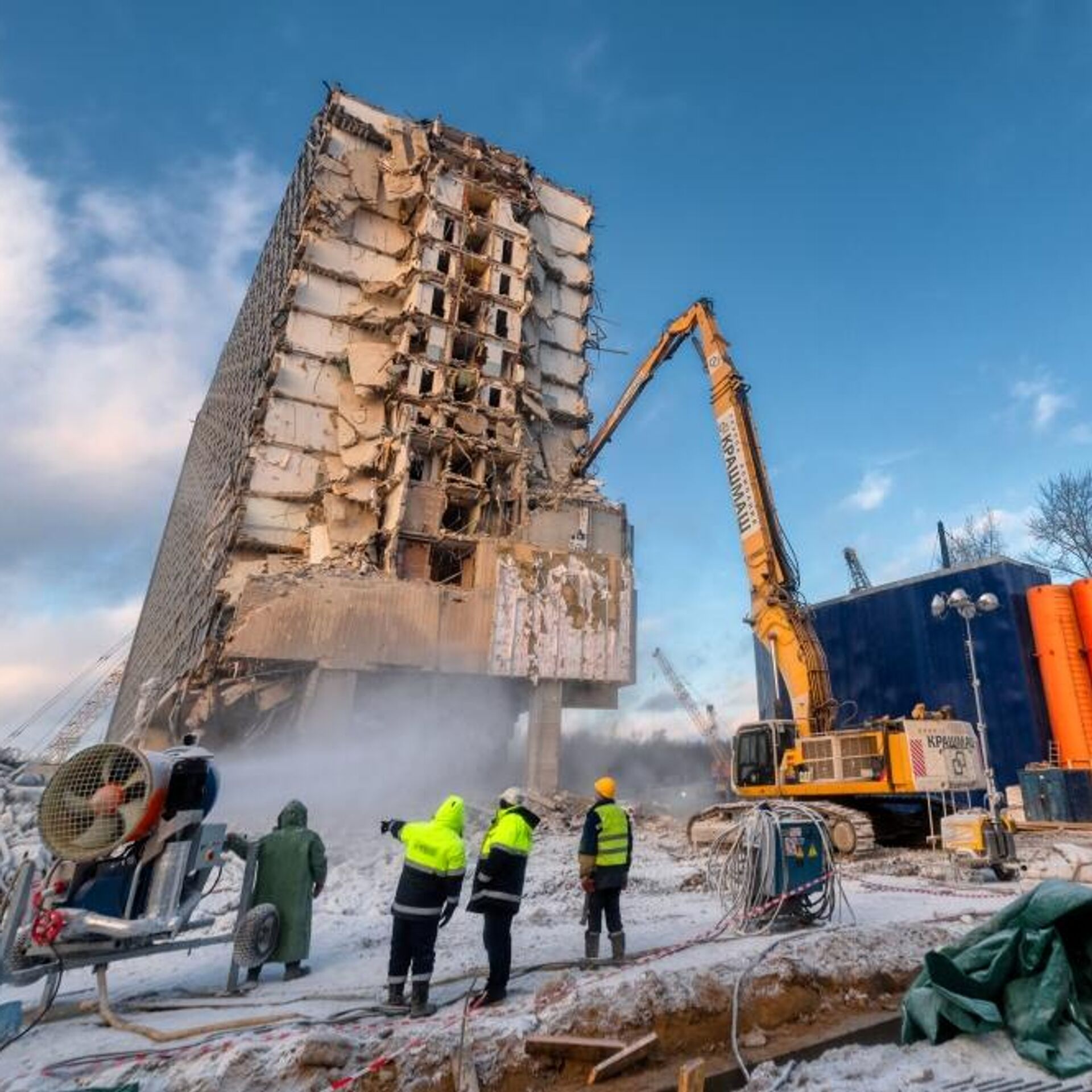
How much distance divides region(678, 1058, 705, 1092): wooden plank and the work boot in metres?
2.07

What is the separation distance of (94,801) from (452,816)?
2.89 m

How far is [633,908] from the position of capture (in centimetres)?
928

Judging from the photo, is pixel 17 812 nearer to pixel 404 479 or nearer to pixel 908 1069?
pixel 404 479

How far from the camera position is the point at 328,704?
21.7 metres

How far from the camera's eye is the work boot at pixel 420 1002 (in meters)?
4.97

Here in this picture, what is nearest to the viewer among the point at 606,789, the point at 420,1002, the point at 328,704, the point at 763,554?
the point at 420,1002

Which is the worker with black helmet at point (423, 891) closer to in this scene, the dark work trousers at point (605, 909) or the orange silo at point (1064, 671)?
the dark work trousers at point (605, 909)

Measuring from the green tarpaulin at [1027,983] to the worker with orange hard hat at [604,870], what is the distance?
108 inches

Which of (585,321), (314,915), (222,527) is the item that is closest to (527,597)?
(222,527)

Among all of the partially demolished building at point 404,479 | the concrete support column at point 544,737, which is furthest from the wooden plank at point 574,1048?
the concrete support column at point 544,737

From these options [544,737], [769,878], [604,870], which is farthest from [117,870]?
[544,737]

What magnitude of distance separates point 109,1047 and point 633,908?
21.3 ft

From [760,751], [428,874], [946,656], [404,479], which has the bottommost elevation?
[428,874]

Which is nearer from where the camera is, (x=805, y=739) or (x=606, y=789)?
(x=606, y=789)
